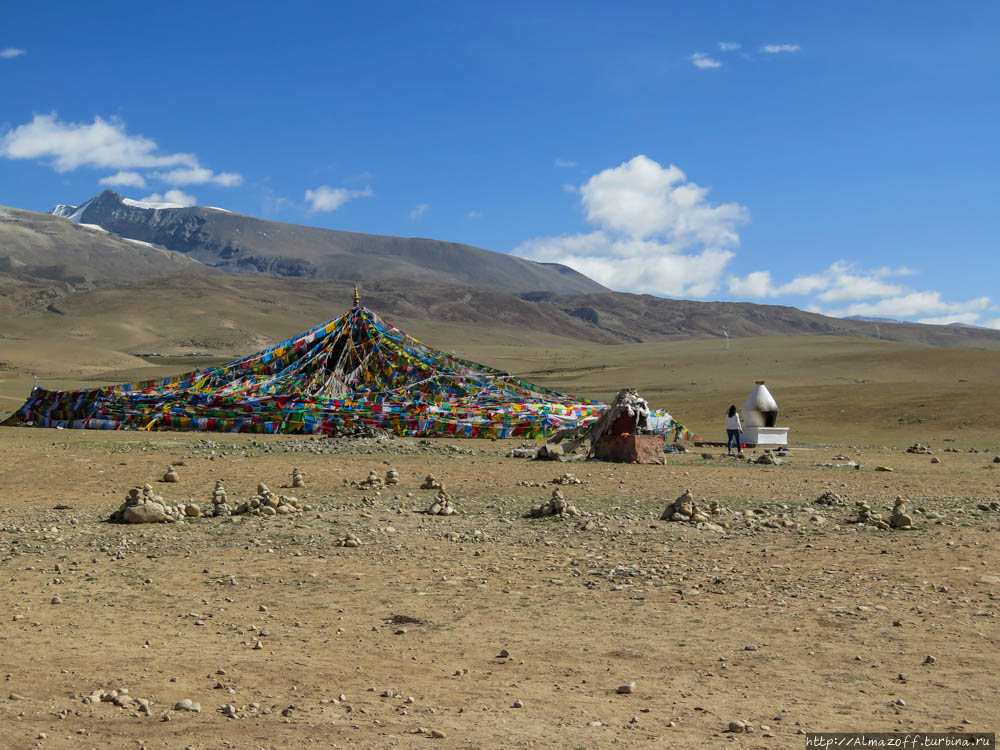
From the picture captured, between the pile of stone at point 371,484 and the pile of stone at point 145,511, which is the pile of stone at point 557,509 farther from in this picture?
the pile of stone at point 145,511

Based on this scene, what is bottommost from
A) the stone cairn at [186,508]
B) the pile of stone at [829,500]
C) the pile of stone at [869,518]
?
the stone cairn at [186,508]

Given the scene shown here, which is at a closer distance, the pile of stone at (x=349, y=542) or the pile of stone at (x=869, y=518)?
the pile of stone at (x=349, y=542)

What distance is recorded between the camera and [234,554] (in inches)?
374

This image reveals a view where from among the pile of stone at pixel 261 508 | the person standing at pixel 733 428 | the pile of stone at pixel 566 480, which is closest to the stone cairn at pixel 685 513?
the pile of stone at pixel 566 480

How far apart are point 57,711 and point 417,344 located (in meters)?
22.6

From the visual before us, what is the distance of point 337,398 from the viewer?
25375mm

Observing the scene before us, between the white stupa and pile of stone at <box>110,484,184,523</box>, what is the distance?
53.3 feet

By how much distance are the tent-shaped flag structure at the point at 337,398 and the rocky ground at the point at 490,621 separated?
10.4 metres

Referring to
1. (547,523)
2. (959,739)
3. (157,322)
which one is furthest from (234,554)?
(157,322)

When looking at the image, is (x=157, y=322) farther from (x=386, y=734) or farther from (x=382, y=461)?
(x=386, y=734)

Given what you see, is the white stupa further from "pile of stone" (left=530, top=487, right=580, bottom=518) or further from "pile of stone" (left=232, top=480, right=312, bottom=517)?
"pile of stone" (left=232, top=480, right=312, bottom=517)

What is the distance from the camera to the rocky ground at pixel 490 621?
5.43 metres

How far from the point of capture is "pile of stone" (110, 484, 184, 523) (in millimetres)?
10828

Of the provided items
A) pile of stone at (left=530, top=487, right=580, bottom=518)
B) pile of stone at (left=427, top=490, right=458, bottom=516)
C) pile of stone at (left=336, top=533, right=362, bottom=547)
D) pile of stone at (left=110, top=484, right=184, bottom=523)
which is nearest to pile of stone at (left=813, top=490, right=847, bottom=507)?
pile of stone at (left=530, top=487, right=580, bottom=518)
